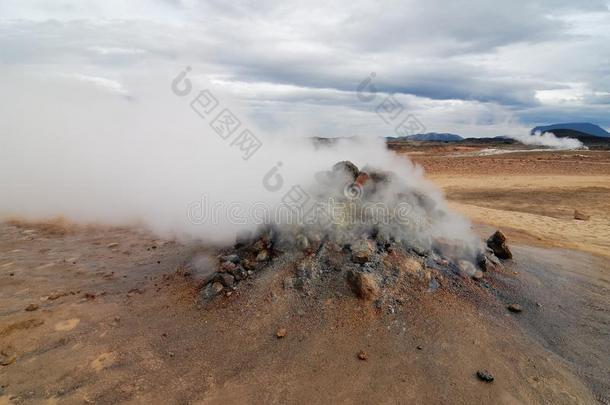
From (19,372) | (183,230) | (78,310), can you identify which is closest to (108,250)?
(183,230)

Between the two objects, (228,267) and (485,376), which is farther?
(228,267)

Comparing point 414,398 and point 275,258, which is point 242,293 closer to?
point 275,258

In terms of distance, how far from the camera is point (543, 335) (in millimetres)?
4180

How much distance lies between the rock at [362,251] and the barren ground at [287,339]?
53 centimetres

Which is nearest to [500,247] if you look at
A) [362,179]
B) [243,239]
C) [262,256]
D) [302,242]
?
[362,179]

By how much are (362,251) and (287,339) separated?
143 cm

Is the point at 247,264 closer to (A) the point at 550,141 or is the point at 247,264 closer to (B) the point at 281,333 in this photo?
(B) the point at 281,333

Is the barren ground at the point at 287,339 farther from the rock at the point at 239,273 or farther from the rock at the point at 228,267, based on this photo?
the rock at the point at 228,267

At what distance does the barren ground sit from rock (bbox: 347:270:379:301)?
119mm

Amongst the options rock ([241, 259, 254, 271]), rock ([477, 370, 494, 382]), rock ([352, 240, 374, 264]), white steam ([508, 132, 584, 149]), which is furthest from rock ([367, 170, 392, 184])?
white steam ([508, 132, 584, 149])

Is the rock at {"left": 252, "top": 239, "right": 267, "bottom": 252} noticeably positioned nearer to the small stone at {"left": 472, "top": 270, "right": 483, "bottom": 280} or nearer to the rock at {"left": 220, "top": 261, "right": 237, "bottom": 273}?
the rock at {"left": 220, "top": 261, "right": 237, "bottom": 273}

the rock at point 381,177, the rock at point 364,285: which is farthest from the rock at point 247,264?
the rock at point 381,177

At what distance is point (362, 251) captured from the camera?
191 inches

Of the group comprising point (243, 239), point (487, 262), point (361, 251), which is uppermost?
point (361, 251)
